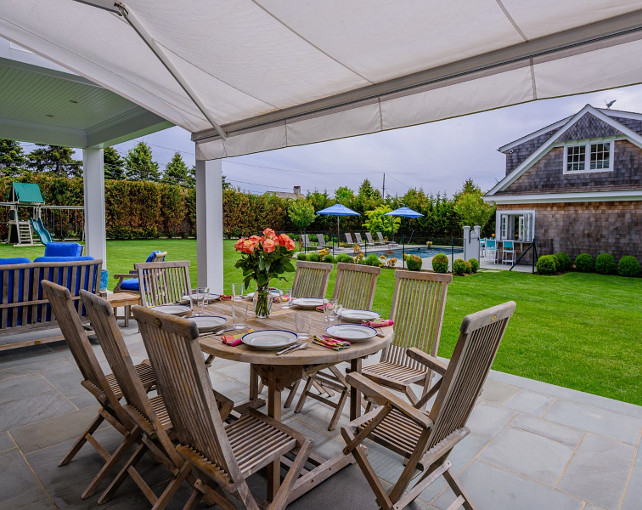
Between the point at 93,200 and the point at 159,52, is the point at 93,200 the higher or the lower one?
the lower one

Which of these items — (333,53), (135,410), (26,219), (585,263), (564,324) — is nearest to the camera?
(135,410)

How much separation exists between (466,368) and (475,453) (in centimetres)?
136

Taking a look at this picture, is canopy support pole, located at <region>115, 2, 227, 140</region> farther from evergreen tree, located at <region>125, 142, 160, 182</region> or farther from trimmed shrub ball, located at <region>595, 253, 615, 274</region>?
evergreen tree, located at <region>125, 142, 160, 182</region>

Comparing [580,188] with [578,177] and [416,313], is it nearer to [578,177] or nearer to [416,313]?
[578,177]

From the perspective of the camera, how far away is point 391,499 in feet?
6.03

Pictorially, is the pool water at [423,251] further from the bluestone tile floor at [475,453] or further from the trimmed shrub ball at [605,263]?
the bluestone tile floor at [475,453]

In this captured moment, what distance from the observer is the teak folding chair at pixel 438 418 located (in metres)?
1.67

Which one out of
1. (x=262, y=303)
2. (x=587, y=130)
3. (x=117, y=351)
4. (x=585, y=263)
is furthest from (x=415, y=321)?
(x=587, y=130)

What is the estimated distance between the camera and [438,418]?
170 centimetres

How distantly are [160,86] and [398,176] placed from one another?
2089 inches

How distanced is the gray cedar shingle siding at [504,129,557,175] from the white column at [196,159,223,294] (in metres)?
14.1

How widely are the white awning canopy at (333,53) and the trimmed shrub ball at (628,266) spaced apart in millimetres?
12635

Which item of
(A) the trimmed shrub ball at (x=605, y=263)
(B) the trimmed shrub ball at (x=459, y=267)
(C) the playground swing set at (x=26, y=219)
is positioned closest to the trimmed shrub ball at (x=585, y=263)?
(A) the trimmed shrub ball at (x=605, y=263)

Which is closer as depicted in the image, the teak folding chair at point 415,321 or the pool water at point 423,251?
the teak folding chair at point 415,321
